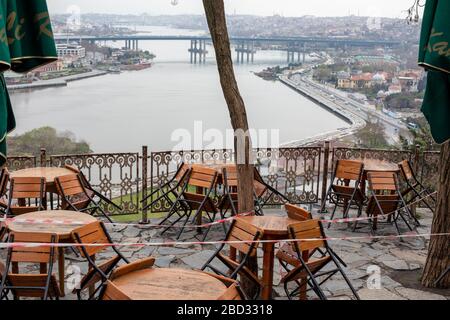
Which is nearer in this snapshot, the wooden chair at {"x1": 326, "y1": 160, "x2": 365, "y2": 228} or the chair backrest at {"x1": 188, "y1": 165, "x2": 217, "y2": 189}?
the chair backrest at {"x1": 188, "y1": 165, "x2": 217, "y2": 189}

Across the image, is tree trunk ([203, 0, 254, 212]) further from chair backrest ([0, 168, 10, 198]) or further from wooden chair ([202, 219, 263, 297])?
chair backrest ([0, 168, 10, 198])

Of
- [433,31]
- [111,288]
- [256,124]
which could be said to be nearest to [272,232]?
[111,288]

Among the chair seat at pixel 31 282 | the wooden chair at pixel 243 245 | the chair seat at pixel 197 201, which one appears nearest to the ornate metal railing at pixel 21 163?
the chair seat at pixel 197 201

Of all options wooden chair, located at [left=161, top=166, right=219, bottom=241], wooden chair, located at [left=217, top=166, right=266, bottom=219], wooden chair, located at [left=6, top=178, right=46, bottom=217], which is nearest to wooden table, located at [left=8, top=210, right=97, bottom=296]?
wooden chair, located at [left=6, top=178, right=46, bottom=217]

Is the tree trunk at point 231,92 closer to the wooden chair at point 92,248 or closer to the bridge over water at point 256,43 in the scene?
the wooden chair at point 92,248

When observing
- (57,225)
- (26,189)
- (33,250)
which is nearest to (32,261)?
(33,250)
